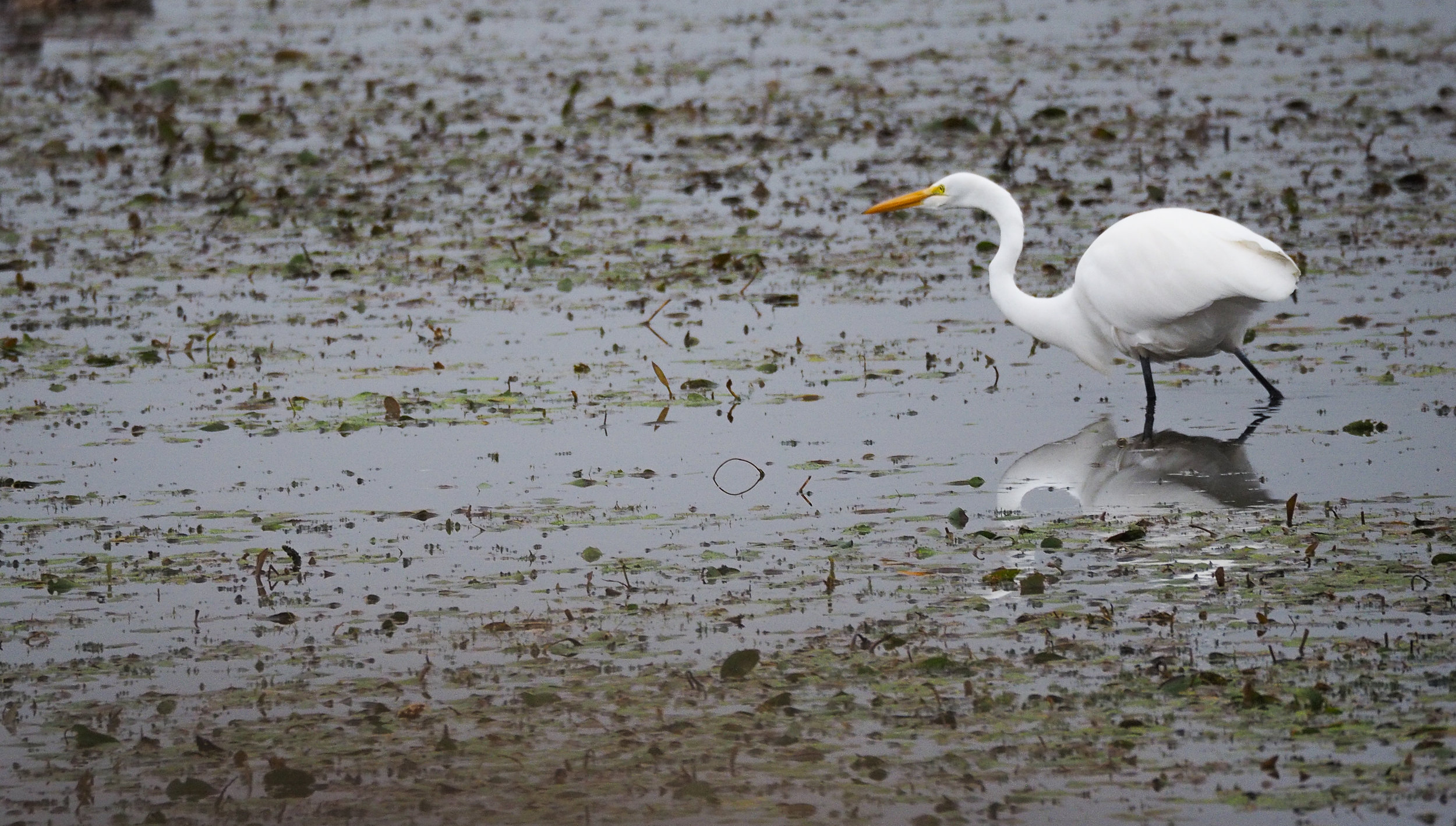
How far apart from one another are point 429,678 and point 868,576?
1780mm

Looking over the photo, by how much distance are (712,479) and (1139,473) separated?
1984mm

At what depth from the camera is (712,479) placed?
8.62 metres

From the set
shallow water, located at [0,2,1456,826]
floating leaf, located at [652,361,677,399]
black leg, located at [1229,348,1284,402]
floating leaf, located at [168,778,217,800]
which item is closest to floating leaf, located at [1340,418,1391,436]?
shallow water, located at [0,2,1456,826]

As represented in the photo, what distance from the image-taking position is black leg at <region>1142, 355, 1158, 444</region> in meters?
9.07

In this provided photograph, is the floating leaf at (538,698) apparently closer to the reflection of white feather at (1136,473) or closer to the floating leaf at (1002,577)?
the floating leaf at (1002,577)

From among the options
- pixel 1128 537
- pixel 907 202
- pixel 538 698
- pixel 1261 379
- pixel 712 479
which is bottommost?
pixel 538 698

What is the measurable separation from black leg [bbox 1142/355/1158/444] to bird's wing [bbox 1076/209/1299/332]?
25 cm

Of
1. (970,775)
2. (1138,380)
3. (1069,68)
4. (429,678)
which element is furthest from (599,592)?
(1069,68)

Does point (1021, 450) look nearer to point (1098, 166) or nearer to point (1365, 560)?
point (1365, 560)

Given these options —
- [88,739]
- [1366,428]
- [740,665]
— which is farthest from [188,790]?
[1366,428]

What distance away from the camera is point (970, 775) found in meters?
5.21

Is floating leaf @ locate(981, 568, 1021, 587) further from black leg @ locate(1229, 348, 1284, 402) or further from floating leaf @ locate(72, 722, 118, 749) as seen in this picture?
floating leaf @ locate(72, 722, 118, 749)

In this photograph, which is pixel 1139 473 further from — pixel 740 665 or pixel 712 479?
pixel 740 665

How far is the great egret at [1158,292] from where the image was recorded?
861 centimetres
